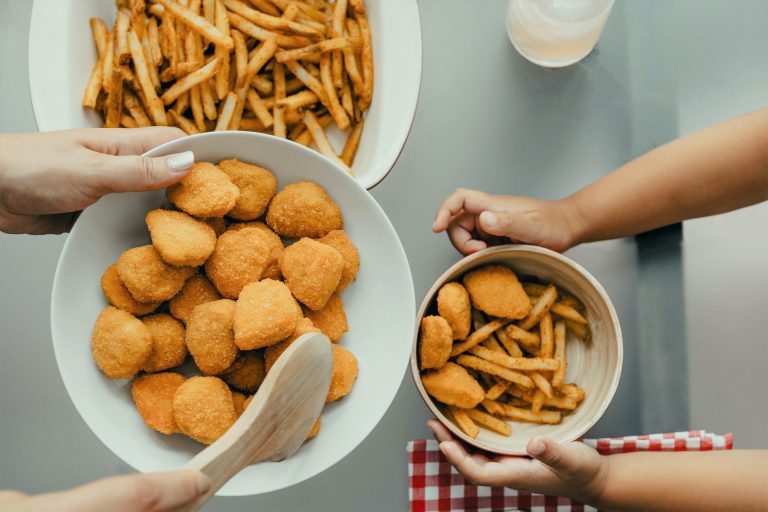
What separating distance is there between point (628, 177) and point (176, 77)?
2.58ft

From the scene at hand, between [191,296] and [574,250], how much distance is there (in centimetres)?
70

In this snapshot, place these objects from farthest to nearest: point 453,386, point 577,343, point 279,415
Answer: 1. point 577,343
2. point 453,386
3. point 279,415

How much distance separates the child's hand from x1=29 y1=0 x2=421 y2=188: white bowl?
1.45 ft

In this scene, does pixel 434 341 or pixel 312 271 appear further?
pixel 434 341

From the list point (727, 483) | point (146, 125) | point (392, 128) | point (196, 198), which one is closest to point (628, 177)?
point (392, 128)

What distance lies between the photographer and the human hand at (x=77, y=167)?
31.5 inches

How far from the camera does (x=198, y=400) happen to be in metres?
0.80

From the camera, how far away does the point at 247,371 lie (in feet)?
2.92

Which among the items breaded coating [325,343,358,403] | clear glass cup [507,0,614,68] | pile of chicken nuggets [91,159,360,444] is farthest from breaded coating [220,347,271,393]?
clear glass cup [507,0,614,68]

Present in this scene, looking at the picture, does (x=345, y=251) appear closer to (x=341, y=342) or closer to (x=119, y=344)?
(x=341, y=342)

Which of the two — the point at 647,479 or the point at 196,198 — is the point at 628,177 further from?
the point at 196,198

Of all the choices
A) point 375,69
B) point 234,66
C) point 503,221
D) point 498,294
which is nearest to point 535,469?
point 498,294

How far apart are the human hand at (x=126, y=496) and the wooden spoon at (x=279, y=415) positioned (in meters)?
0.06

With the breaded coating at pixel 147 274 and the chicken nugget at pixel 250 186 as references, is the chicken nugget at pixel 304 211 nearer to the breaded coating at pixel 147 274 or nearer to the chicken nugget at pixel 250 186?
the chicken nugget at pixel 250 186
